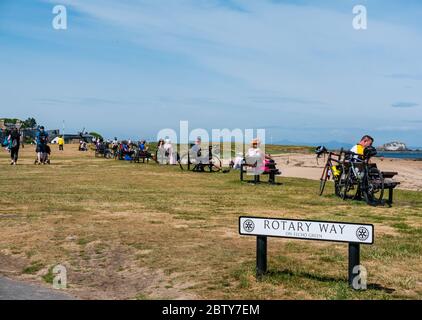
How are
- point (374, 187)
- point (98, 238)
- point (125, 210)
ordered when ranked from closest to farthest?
1. point (98, 238)
2. point (125, 210)
3. point (374, 187)

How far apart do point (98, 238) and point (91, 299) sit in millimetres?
2778

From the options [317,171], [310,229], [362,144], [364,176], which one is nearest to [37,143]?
[317,171]

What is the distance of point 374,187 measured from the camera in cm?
1316

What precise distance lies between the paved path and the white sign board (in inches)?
93.2

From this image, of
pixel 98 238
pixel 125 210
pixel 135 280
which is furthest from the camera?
pixel 125 210

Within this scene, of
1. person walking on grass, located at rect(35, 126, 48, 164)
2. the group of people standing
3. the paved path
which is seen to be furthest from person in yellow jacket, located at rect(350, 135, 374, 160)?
person walking on grass, located at rect(35, 126, 48, 164)

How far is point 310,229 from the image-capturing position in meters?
5.84

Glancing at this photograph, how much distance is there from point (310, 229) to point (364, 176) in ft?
26.7

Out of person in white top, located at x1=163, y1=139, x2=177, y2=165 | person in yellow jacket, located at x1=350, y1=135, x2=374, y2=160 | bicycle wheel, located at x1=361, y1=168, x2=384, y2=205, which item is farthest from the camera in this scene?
person in white top, located at x1=163, y1=139, x2=177, y2=165

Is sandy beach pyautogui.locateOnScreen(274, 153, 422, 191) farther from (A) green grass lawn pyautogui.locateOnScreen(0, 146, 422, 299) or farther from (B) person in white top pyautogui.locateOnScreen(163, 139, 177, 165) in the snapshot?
(A) green grass lawn pyautogui.locateOnScreen(0, 146, 422, 299)

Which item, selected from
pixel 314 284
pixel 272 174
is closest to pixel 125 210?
pixel 314 284

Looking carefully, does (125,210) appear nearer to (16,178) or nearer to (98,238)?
(98,238)

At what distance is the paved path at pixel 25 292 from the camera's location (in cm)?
580

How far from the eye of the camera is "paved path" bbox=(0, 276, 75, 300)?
5797mm
